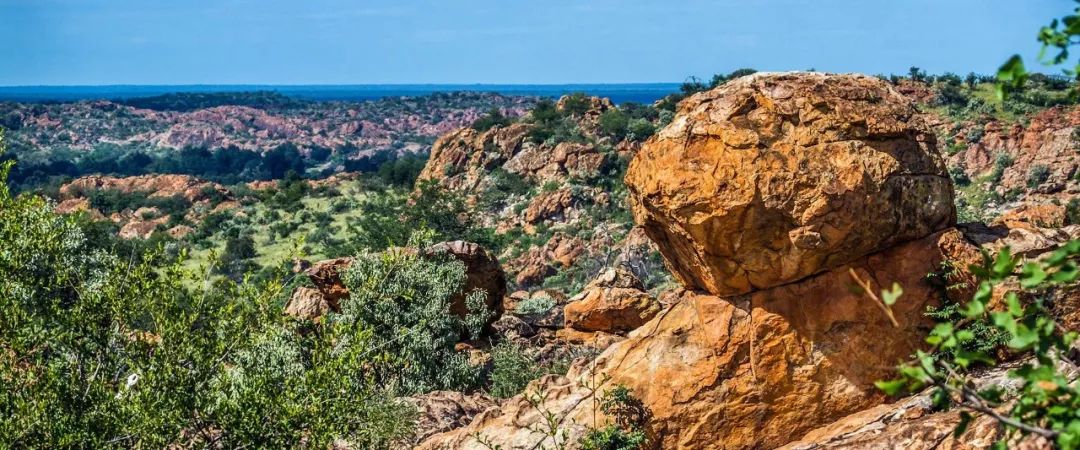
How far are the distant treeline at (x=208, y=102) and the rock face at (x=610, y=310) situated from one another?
139 metres

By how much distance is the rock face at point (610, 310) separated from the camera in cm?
1794

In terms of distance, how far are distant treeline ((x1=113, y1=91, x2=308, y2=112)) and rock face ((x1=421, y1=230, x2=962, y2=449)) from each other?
147m

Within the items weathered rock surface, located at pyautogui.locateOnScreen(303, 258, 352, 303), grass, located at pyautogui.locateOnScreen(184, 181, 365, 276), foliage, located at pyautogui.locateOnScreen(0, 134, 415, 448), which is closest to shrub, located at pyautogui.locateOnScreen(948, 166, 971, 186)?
grass, located at pyautogui.locateOnScreen(184, 181, 365, 276)

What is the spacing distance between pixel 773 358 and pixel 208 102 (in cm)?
16475

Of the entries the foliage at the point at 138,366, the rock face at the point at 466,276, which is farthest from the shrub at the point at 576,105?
the foliage at the point at 138,366

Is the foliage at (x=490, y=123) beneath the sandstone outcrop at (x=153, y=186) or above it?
above

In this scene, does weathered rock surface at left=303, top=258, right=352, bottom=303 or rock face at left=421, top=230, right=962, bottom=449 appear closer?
rock face at left=421, top=230, right=962, bottom=449

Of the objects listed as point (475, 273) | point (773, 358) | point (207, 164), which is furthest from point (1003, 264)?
point (207, 164)

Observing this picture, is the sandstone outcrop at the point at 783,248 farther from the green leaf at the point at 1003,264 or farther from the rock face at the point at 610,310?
the rock face at the point at 610,310

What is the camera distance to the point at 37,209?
9125 mm

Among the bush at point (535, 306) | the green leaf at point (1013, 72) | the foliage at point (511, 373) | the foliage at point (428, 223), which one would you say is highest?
the green leaf at point (1013, 72)

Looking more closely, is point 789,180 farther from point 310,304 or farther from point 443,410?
point 310,304

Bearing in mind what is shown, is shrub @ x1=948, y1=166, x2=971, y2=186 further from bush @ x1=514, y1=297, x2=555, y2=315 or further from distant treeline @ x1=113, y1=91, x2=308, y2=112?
distant treeline @ x1=113, y1=91, x2=308, y2=112

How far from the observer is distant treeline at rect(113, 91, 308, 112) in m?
153
